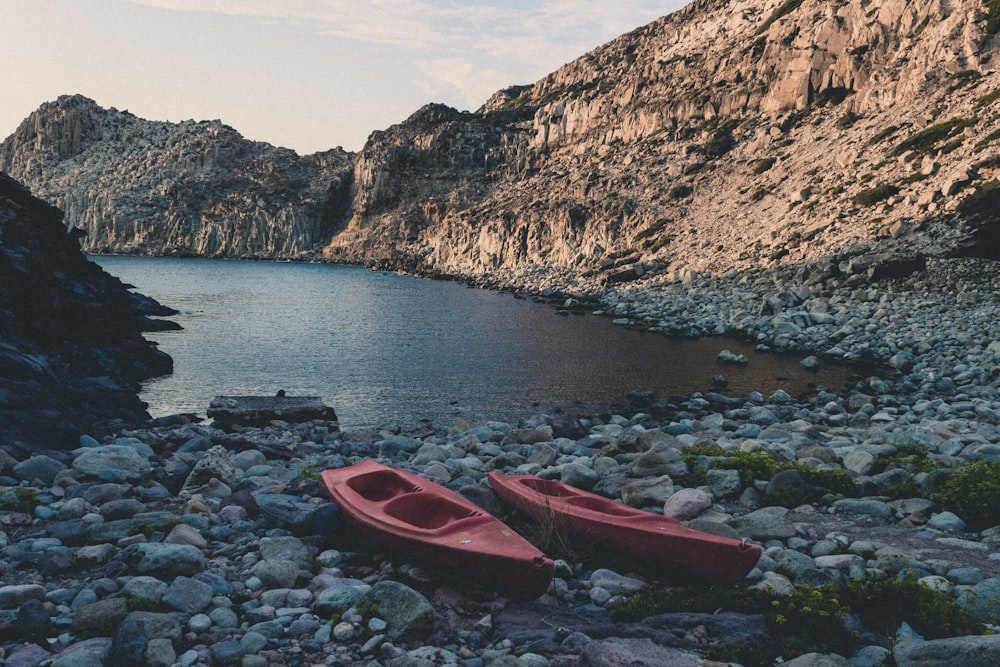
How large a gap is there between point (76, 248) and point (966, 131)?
55255 millimetres

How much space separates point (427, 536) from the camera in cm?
764

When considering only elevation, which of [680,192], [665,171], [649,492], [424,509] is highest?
[665,171]

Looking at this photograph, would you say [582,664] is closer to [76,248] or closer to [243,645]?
[243,645]

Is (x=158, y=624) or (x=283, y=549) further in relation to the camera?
(x=283, y=549)

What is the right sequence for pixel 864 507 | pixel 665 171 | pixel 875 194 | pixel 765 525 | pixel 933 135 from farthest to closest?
pixel 665 171 < pixel 933 135 < pixel 875 194 < pixel 864 507 < pixel 765 525

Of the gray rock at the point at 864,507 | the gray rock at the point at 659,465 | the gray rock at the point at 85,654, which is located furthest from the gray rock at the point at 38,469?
the gray rock at the point at 864,507

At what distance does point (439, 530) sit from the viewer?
7738 mm

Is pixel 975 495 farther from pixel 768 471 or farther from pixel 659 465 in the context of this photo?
pixel 659 465

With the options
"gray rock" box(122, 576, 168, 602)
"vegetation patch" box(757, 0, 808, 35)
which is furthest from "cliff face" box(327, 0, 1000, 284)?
"gray rock" box(122, 576, 168, 602)

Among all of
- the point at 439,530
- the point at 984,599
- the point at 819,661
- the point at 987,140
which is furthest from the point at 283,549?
the point at 987,140

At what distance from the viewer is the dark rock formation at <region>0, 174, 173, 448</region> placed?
1348 cm

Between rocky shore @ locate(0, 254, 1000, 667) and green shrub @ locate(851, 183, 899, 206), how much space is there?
34.1 metres

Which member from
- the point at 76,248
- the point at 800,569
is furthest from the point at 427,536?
the point at 76,248

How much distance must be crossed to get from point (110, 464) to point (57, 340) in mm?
11571
